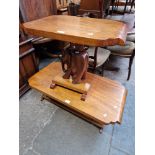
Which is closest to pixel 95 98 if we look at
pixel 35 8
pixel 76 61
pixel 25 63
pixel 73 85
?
pixel 73 85

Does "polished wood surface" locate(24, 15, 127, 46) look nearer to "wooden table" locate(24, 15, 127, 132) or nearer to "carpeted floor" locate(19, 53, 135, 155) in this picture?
"wooden table" locate(24, 15, 127, 132)

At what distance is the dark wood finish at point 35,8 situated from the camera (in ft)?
4.89

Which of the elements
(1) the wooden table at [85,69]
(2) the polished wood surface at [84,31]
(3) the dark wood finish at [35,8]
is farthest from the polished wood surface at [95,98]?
(3) the dark wood finish at [35,8]

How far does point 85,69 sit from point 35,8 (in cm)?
110

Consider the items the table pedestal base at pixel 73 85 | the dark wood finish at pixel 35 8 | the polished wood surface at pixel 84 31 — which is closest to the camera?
the polished wood surface at pixel 84 31

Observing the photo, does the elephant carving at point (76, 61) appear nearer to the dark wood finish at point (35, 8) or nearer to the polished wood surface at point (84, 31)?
the polished wood surface at point (84, 31)

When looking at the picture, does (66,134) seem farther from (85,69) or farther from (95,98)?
(85,69)

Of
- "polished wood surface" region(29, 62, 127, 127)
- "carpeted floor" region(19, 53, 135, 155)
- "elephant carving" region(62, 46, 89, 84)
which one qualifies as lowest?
"carpeted floor" region(19, 53, 135, 155)

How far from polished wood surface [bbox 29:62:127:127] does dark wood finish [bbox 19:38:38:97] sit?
225mm

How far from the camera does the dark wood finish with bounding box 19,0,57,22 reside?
58.7 inches

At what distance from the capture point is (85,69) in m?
1.24

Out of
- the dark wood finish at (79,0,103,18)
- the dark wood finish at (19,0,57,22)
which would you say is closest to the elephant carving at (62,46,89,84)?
the dark wood finish at (19,0,57,22)
